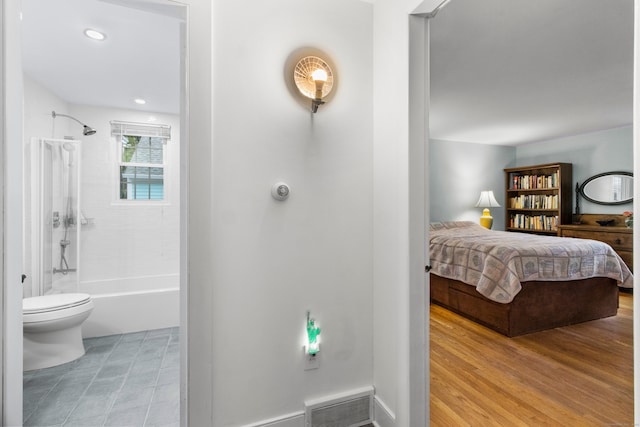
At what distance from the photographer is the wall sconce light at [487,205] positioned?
5375 mm

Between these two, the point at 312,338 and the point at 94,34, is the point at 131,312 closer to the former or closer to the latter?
the point at 312,338

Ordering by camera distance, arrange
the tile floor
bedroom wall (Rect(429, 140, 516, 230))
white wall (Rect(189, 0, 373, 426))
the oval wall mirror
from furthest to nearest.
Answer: bedroom wall (Rect(429, 140, 516, 230)) < the oval wall mirror < the tile floor < white wall (Rect(189, 0, 373, 426))

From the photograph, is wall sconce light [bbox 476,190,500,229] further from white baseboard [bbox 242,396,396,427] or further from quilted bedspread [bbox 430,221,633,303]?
white baseboard [bbox 242,396,396,427]

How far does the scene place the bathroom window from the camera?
348cm

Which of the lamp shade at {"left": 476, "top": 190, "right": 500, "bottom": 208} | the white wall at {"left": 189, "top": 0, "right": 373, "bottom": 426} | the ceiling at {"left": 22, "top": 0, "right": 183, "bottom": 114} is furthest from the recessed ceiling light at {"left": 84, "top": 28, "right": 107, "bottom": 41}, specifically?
the lamp shade at {"left": 476, "top": 190, "right": 500, "bottom": 208}

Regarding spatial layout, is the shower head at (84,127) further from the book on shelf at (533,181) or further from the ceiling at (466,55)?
the book on shelf at (533,181)

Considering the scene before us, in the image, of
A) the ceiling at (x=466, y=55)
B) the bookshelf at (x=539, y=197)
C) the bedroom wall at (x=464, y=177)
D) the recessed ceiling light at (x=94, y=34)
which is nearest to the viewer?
the ceiling at (x=466, y=55)

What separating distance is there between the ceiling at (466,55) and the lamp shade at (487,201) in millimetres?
1822

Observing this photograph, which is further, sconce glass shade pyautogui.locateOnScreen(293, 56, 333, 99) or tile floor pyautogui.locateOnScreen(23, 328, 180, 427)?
tile floor pyautogui.locateOnScreen(23, 328, 180, 427)

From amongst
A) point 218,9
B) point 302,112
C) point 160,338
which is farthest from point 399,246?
point 160,338

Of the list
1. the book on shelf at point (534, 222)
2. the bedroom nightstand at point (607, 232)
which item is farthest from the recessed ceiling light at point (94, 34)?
the book on shelf at point (534, 222)

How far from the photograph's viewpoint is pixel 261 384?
4.90ft

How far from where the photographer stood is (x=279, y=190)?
1485mm

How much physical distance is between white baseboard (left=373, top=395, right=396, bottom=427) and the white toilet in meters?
2.29
